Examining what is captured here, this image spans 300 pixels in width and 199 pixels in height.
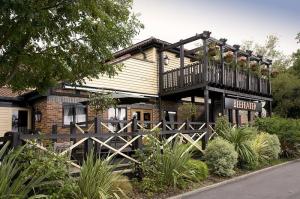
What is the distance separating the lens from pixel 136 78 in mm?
19734

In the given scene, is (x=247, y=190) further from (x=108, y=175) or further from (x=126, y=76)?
(x=126, y=76)

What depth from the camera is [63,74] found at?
8.71 meters

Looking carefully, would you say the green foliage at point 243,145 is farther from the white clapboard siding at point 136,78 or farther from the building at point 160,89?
the white clapboard siding at point 136,78

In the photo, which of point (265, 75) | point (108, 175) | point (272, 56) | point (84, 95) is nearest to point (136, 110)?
point (84, 95)

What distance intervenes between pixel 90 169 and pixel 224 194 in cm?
360

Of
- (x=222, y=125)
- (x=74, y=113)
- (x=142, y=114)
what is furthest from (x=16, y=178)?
(x=142, y=114)

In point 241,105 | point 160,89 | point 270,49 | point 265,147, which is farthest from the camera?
point 270,49

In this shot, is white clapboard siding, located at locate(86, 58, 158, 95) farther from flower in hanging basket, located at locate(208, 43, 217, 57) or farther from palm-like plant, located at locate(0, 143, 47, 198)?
palm-like plant, located at locate(0, 143, 47, 198)

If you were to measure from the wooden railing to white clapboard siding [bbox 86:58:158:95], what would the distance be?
0.63m

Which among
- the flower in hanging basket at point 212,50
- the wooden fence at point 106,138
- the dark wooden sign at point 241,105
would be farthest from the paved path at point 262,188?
the flower in hanging basket at point 212,50

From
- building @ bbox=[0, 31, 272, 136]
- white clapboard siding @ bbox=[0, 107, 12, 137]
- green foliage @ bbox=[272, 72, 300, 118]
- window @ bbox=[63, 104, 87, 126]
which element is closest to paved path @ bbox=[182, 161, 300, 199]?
building @ bbox=[0, 31, 272, 136]

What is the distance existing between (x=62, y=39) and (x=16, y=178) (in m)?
2.93

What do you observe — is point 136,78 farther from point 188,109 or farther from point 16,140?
point 16,140

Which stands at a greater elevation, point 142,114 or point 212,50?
point 212,50
